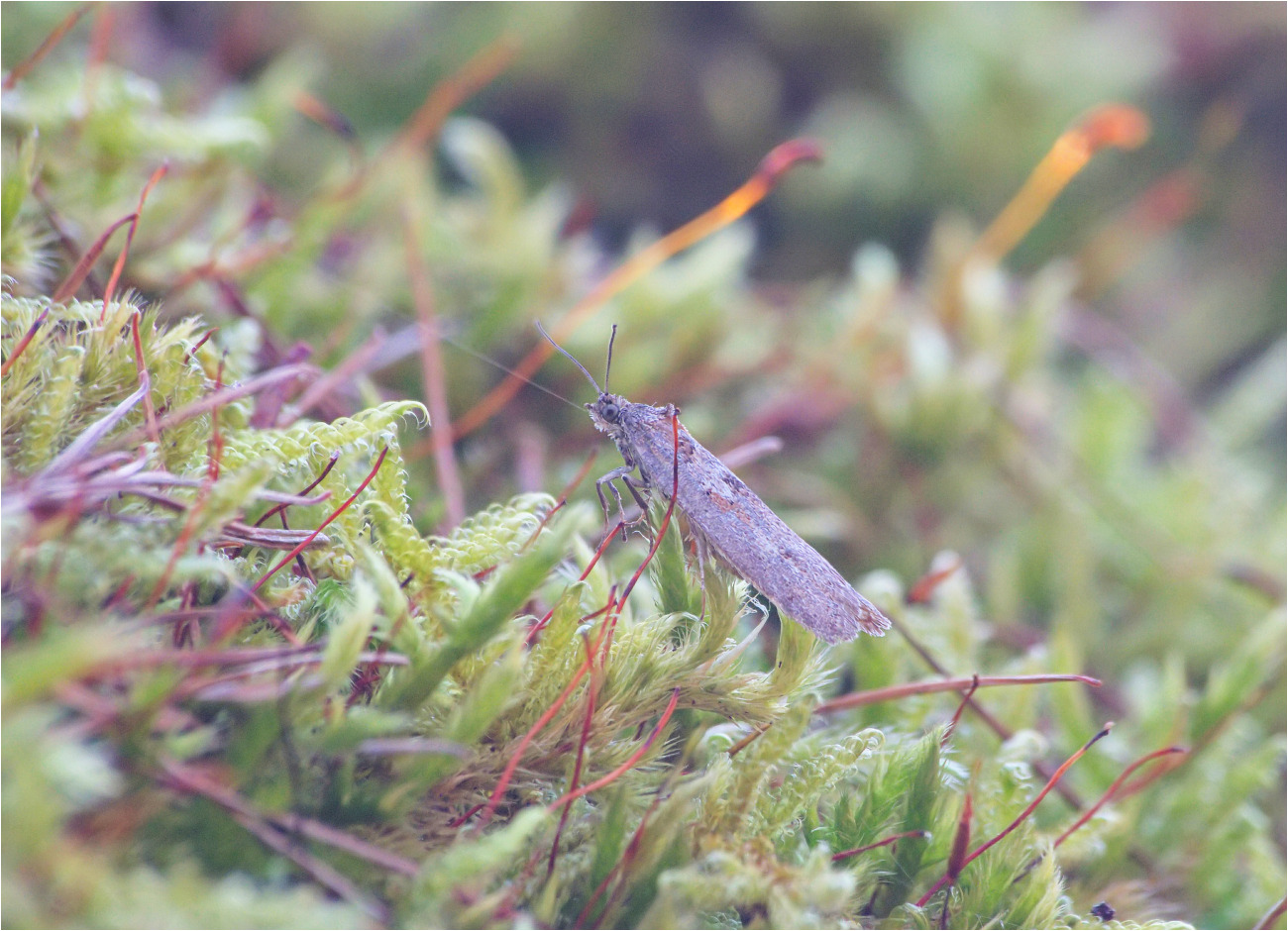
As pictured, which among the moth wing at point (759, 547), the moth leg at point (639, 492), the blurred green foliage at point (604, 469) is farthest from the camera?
the moth leg at point (639, 492)

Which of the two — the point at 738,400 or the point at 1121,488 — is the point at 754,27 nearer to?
the point at 738,400

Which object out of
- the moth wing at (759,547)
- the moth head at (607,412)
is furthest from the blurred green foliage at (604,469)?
the moth head at (607,412)

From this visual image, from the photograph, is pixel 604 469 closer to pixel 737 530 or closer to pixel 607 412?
pixel 607 412

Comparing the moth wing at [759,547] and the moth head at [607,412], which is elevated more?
the moth head at [607,412]

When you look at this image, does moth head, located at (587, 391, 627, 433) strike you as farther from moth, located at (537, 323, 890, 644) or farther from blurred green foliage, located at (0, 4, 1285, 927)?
blurred green foliage, located at (0, 4, 1285, 927)

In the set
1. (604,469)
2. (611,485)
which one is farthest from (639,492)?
(604,469)

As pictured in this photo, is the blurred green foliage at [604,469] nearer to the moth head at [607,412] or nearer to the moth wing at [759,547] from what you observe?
the moth wing at [759,547]
